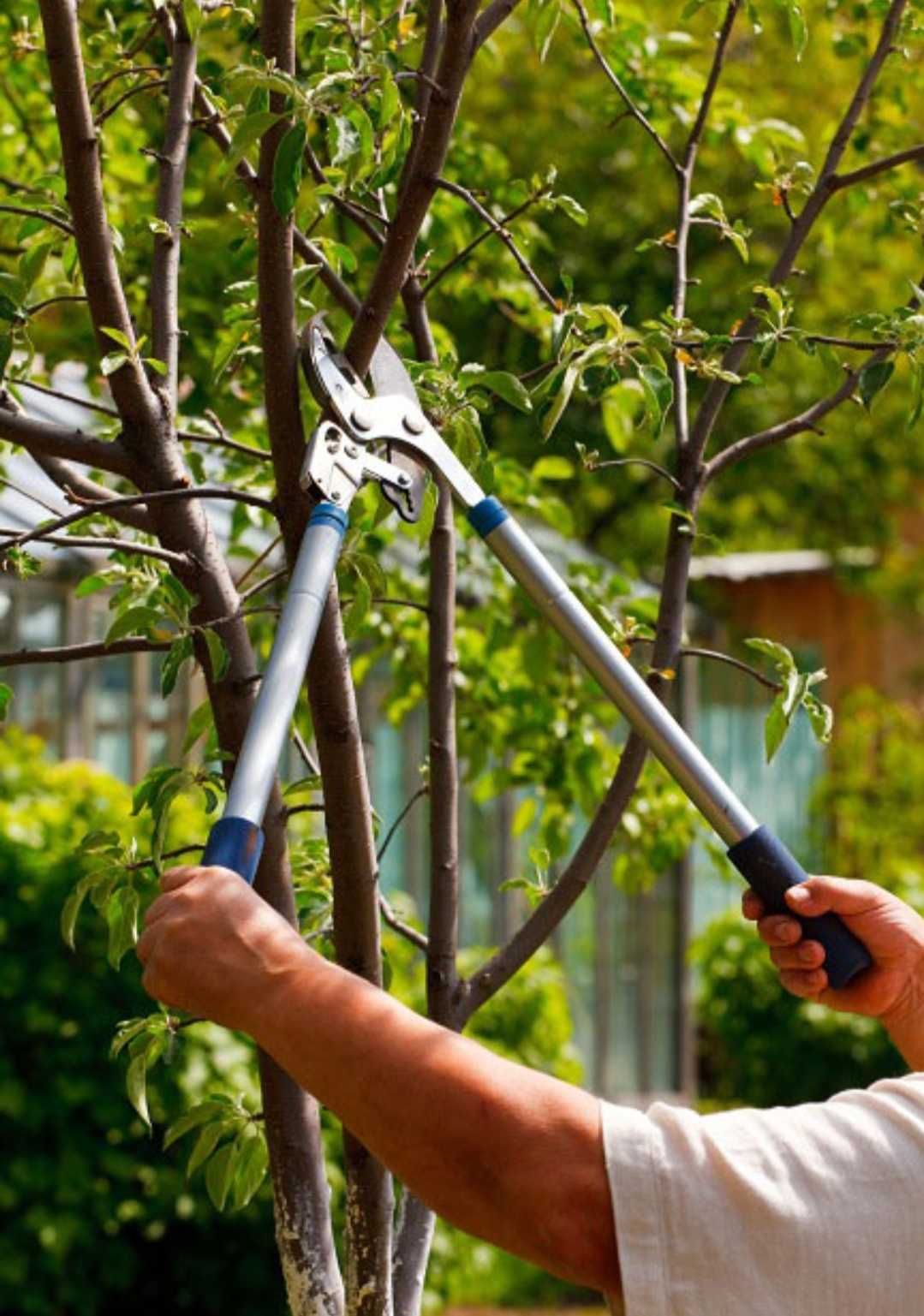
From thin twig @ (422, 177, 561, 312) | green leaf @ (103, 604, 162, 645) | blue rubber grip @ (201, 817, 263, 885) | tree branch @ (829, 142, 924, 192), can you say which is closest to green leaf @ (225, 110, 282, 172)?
thin twig @ (422, 177, 561, 312)

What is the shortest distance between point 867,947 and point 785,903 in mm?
86

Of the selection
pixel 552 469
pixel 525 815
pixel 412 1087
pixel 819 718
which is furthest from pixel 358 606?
pixel 552 469

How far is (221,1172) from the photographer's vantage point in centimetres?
261

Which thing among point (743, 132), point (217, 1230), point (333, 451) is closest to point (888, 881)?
point (217, 1230)

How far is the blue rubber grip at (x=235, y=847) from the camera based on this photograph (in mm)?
1641

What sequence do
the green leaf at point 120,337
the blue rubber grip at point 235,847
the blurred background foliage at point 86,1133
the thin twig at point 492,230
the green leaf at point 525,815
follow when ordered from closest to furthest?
the blue rubber grip at point 235,847, the green leaf at point 120,337, the thin twig at point 492,230, the green leaf at point 525,815, the blurred background foliage at point 86,1133

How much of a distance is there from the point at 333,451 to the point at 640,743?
0.86 m

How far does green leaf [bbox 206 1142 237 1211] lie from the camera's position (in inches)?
102

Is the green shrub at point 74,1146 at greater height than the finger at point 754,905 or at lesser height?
lesser

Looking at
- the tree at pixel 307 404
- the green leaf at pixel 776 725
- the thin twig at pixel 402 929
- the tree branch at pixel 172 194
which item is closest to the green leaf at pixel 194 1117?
the tree at pixel 307 404

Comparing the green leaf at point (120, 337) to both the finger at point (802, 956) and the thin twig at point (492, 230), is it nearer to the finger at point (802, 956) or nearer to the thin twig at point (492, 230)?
the thin twig at point (492, 230)

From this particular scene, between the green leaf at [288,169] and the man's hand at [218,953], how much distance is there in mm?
762

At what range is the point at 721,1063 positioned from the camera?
11109mm

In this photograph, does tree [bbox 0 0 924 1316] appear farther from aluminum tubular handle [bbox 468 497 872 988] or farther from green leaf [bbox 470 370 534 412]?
aluminum tubular handle [bbox 468 497 872 988]
